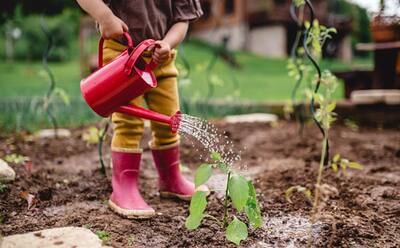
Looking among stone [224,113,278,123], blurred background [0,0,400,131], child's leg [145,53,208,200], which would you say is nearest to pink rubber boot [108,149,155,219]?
child's leg [145,53,208,200]

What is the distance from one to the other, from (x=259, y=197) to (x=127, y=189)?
1.76 ft

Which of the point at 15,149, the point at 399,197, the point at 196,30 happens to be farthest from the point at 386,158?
the point at 196,30

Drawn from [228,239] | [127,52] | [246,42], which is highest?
[127,52]

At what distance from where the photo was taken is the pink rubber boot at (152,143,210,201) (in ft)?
6.48

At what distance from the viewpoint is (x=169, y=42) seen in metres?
1.79

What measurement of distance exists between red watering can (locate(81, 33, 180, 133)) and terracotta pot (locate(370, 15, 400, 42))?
7.94ft

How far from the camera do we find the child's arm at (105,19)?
1619 millimetres

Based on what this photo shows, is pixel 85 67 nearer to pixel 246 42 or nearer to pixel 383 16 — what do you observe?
pixel 383 16

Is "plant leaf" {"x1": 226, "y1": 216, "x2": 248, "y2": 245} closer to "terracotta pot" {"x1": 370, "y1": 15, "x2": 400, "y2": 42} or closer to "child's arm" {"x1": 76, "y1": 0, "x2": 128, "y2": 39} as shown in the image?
"child's arm" {"x1": 76, "y1": 0, "x2": 128, "y2": 39}

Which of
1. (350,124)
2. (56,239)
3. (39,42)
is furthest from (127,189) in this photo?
(39,42)

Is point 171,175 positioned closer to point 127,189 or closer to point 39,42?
point 127,189

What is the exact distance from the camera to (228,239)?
4.41 feet

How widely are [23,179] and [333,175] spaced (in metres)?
1.38

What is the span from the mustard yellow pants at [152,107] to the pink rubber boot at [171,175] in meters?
0.03
